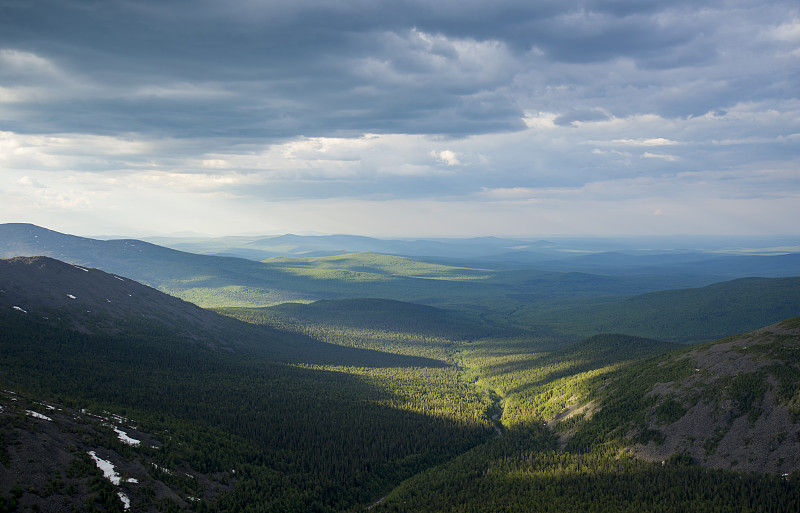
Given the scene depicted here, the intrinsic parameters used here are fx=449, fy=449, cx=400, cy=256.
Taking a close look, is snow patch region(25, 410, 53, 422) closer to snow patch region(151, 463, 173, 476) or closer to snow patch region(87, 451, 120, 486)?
snow patch region(87, 451, 120, 486)

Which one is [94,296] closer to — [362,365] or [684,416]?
[362,365]

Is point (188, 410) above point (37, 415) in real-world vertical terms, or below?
below

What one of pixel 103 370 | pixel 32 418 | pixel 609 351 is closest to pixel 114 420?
pixel 32 418

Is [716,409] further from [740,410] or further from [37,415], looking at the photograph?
[37,415]

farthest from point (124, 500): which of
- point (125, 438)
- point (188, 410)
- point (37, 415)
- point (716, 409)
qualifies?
point (716, 409)

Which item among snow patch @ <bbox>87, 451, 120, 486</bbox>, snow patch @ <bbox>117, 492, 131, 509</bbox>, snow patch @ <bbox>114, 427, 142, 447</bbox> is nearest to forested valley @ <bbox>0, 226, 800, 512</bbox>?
snow patch @ <bbox>87, 451, 120, 486</bbox>

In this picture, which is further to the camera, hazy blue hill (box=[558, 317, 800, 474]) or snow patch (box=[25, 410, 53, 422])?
hazy blue hill (box=[558, 317, 800, 474])
